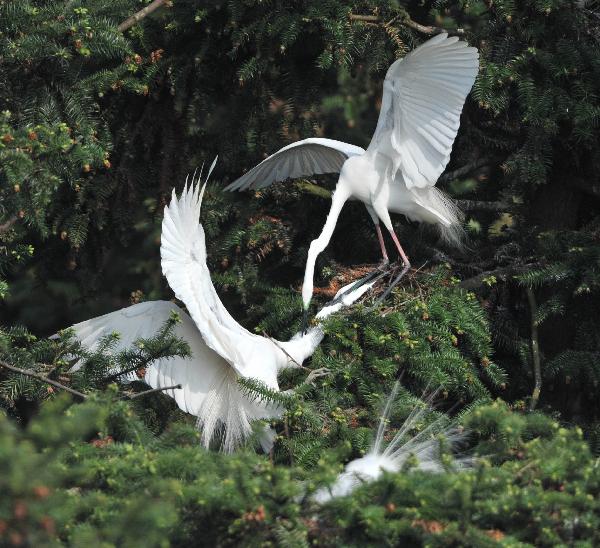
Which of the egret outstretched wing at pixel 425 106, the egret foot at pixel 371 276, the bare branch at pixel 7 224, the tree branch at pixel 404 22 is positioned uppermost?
the tree branch at pixel 404 22

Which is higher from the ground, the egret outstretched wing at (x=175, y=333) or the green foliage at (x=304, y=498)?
the green foliage at (x=304, y=498)

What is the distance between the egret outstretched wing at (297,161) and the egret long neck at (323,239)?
23cm

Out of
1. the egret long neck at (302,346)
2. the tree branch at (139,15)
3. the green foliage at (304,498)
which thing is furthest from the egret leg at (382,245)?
the green foliage at (304,498)

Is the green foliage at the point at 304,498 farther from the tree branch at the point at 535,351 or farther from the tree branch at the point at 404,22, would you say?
the tree branch at the point at 404,22

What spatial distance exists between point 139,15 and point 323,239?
1168 mm

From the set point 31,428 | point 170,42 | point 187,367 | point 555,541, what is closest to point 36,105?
point 170,42

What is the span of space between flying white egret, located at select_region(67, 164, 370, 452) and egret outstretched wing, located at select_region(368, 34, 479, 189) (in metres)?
0.56

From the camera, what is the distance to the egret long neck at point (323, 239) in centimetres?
400

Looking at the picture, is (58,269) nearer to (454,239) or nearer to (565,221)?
(454,239)

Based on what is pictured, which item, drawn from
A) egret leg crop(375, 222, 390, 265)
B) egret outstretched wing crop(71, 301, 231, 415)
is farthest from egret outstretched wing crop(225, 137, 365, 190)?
egret outstretched wing crop(71, 301, 231, 415)

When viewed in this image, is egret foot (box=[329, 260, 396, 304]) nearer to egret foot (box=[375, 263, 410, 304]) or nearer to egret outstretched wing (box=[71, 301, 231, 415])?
egret foot (box=[375, 263, 410, 304])

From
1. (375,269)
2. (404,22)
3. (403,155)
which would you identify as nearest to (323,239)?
(375,269)

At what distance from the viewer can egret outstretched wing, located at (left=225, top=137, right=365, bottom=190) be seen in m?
4.43

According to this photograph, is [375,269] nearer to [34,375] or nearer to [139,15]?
[139,15]
